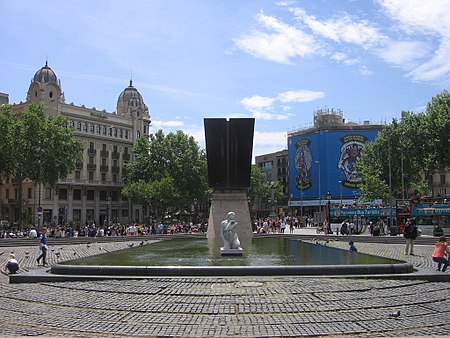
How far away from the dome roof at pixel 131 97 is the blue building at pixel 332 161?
3048 cm

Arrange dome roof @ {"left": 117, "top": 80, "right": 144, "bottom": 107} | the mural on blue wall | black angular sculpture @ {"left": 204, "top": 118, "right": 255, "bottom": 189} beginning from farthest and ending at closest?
dome roof @ {"left": 117, "top": 80, "right": 144, "bottom": 107}
the mural on blue wall
black angular sculpture @ {"left": 204, "top": 118, "right": 255, "bottom": 189}

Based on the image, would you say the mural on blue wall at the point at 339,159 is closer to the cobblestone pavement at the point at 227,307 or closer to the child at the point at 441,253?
the child at the point at 441,253

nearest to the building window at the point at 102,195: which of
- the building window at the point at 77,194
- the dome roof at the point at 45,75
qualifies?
the building window at the point at 77,194

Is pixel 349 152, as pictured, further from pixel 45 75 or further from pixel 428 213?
pixel 45 75

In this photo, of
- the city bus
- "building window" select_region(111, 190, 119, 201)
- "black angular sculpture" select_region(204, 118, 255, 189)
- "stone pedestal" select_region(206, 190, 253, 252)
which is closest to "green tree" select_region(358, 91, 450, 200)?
the city bus

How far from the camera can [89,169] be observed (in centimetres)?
7831

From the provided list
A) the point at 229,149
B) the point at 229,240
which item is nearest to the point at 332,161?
the point at 229,149

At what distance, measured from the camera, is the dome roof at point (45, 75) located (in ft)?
246

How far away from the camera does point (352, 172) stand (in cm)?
8331

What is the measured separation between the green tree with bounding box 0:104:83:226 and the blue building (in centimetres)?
4470

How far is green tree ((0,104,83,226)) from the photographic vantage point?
51.3m

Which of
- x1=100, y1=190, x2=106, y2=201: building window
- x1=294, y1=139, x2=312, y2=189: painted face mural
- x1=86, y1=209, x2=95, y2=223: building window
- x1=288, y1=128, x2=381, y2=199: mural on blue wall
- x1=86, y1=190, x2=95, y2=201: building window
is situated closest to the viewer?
x1=86, y1=209, x2=95, y2=223: building window

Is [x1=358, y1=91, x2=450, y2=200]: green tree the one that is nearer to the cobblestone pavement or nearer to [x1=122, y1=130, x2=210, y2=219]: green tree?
[x1=122, y1=130, x2=210, y2=219]: green tree

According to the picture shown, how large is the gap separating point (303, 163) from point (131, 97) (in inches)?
1328
